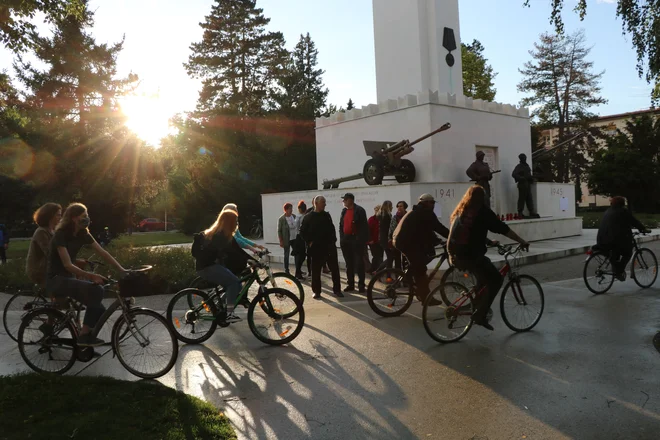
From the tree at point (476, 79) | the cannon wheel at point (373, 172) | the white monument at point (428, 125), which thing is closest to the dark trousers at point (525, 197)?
the white monument at point (428, 125)

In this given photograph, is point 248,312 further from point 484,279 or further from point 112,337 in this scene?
point 484,279

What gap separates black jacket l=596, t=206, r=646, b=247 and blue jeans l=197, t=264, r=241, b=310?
6327 millimetres

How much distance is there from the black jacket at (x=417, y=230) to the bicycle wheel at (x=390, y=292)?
0.41 m

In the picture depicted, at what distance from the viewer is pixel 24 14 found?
12648 mm

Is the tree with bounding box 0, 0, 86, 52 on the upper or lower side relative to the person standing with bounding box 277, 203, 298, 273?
upper

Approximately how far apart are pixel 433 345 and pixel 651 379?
2203 mm

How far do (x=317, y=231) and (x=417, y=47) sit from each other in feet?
44.3

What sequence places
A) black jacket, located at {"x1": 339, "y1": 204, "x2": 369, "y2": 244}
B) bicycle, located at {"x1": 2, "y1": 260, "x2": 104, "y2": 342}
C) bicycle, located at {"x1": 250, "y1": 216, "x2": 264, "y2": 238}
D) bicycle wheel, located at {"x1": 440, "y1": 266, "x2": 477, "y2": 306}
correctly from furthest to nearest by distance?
bicycle, located at {"x1": 250, "y1": 216, "x2": 264, "y2": 238}
black jacket, located at {"x1": 339, "y1": 204, "x2": 369, "y2": 244}
bicycle, located at {"x1": 2, "y1": 260, "x2": 104, "y2": 342}
bicycle wheel, located at {"x1": 440, "y1": 266, "x2": 477, "y2": 306}

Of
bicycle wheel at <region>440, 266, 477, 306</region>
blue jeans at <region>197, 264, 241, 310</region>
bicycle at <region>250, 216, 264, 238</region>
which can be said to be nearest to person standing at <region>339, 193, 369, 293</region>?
bicycle wheel at <region>440, 266, 477, 306</region>

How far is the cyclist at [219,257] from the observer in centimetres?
660

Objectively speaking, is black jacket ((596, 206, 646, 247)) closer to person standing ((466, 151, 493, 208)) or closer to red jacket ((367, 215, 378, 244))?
red jacket ((367, 215, 378, 244))

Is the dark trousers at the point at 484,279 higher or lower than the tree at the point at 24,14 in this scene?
lower

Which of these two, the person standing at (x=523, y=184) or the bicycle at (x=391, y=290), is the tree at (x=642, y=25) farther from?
the person standing at (x=523, y=184)

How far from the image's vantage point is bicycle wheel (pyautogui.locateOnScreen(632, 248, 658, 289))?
974 centimetres
